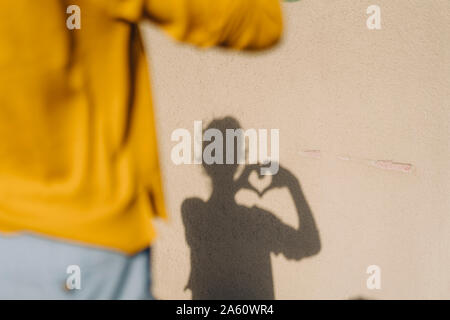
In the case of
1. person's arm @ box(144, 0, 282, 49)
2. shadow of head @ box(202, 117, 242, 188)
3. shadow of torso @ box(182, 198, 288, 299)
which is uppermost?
person's arm @ box(144, 0, 282, 49)

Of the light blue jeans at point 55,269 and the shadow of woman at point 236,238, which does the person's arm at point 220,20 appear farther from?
the shadow of woman at point 236,238

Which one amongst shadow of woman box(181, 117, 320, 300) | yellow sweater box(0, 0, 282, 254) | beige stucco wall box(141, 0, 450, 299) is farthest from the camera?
shadow of woman box(181, 117, 320, 300)

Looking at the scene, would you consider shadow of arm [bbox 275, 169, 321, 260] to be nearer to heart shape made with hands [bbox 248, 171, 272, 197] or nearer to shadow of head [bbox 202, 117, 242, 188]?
heart shape made with hands [bbox 248, 171, 272, 197]

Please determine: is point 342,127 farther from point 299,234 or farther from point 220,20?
point 220,20

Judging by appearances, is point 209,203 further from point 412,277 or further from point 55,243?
point 55,243

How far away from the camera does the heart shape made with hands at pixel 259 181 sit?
241 centimetres

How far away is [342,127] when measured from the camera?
239cm

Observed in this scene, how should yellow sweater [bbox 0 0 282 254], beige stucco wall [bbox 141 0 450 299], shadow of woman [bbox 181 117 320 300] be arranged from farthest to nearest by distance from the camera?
shadow of woman [bbox 181 117 320 300] → beige stucco wall [bbox 141 0 450 299] → yellow sweater [bbox 0 0 282 254]

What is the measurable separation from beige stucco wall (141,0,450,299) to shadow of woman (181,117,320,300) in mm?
49

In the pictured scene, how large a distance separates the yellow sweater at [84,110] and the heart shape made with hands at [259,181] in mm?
1508

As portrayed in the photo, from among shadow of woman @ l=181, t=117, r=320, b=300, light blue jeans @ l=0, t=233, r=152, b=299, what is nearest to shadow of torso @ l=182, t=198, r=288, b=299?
shadow of woman @ l=181, t=117, r=320, b=300

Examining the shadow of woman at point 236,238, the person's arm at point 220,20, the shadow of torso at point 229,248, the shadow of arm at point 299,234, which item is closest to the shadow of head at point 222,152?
the shadow of woman at point 236,238

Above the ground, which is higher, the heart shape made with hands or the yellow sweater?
the yellow sweater

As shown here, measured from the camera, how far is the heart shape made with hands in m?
2.41
